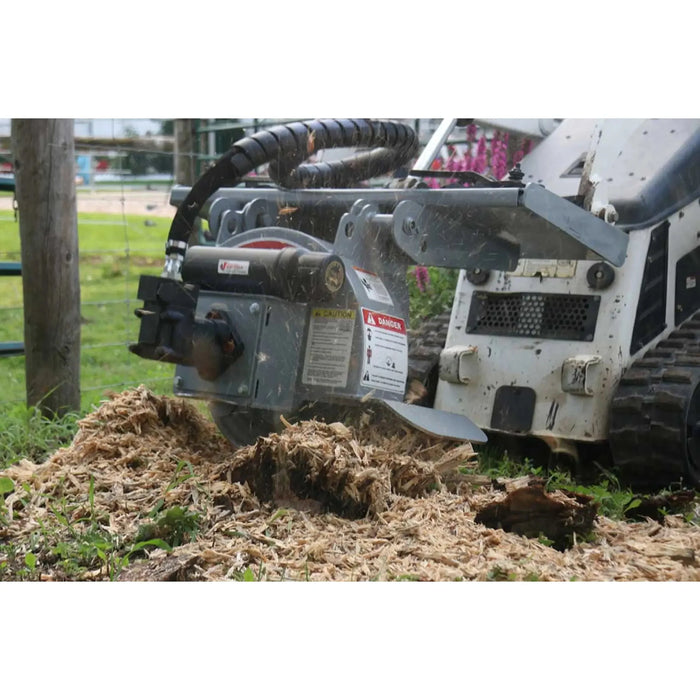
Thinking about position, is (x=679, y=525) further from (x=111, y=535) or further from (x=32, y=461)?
(x=32, y=461)

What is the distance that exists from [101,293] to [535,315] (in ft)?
4.88

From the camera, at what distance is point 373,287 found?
280cm

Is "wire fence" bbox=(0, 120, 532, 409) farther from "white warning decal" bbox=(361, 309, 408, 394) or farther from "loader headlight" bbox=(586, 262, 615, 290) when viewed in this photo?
"white warning decal" bbox=(361, 309, 408, 394)

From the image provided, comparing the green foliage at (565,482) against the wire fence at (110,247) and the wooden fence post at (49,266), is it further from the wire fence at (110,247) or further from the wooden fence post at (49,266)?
the wooden fence post at (49,266)

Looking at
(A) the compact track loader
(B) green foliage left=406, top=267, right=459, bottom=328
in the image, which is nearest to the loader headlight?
(A) the compact track loader

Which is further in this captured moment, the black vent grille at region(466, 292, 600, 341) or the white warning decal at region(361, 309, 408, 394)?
the black vent grille at region(466, 292, 600, 341)

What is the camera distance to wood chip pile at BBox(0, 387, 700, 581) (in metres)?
2.33

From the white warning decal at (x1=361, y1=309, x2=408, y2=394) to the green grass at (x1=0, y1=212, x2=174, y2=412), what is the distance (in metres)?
0.94

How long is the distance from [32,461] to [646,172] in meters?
1.91

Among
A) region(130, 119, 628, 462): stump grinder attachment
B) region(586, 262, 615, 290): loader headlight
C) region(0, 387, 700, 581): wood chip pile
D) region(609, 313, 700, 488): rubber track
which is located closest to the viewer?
region(0, 387, 700, 581): wood chip pile

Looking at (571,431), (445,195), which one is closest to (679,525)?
(571,431)

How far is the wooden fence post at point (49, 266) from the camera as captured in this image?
3498 mm

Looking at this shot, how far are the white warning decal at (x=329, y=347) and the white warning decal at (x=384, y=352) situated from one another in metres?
0.04

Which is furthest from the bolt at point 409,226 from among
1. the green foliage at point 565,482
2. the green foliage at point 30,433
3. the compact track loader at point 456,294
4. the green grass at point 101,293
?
the green foliage at point 30,433
